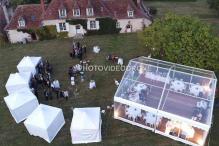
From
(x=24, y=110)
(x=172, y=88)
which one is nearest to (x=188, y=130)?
(x=172, y=88)

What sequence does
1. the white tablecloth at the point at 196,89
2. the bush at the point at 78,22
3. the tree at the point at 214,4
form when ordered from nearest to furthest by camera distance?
the white tablecloth at the point at 196,89 < the bush at the point at 78,22 < the tree at the point at 214,4

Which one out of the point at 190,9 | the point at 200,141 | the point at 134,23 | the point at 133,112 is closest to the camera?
the point at 200,141

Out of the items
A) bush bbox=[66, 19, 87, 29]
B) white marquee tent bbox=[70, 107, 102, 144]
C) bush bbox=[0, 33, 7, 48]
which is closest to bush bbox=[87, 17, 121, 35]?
bush bbox=[66, 19, 87, 29]

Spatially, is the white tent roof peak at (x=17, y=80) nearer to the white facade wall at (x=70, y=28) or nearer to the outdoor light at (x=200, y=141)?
the white facade wall at (x=70, y=28)

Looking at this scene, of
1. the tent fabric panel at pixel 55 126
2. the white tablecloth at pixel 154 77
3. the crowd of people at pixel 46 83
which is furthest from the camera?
the crowd of people at pixel 46 83

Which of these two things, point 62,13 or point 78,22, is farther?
point 78,22

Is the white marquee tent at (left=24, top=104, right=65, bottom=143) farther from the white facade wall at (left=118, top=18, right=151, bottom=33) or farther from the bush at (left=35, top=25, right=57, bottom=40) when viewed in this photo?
the white facade wall at (left=118, top=18, right=151, bottom=33)

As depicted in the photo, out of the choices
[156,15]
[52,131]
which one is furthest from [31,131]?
[156,15]

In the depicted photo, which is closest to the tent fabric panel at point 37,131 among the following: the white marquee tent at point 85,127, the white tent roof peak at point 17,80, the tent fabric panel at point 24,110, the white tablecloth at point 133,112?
the tent fabric panel at point 24,110

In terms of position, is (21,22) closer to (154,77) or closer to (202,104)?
(154,77)
